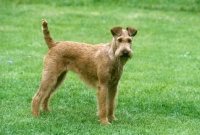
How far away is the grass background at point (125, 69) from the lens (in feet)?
27.5

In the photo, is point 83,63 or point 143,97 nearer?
point 83,63

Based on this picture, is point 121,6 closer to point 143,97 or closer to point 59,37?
point 59,37

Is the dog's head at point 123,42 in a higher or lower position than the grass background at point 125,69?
higher

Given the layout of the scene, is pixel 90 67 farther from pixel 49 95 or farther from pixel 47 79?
pixel 49 95

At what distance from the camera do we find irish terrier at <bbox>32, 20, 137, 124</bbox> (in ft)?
27.4

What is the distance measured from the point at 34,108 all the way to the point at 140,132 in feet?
6.25

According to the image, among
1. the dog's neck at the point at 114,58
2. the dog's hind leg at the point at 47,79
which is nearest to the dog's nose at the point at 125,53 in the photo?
the dog's neck at the point at 114,58

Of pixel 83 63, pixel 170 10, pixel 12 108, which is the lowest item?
pixel 170 10

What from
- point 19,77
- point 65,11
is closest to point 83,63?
point 19,77

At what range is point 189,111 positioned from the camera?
924 cm

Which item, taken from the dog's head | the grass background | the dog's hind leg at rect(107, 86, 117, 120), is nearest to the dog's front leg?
the grass background

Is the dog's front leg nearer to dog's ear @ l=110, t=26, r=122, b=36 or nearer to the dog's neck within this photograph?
the dog's neck

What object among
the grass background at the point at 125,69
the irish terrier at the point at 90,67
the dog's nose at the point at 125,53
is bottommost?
the grass background at the point at 125,69

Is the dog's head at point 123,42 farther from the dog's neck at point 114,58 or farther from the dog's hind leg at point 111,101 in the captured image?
the dog's hind leg at point 111,101
